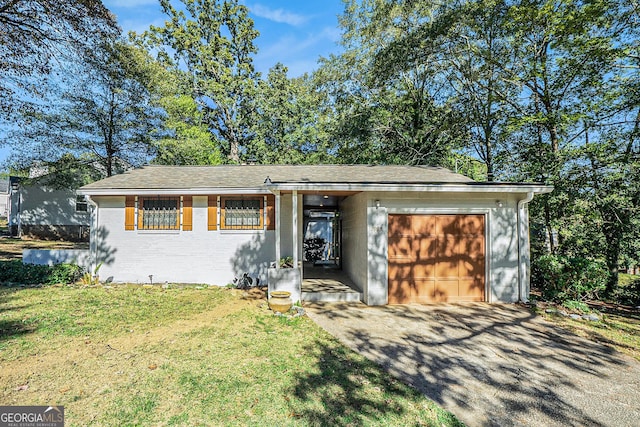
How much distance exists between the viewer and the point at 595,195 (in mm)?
8648

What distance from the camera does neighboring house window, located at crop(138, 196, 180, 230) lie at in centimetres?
871

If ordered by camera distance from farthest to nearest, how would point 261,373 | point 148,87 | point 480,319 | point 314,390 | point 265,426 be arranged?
point 148,87 < point 480,319 < point 261,373 < point 314,390 < point 265,426

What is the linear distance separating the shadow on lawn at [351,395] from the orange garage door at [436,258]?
3322 mm

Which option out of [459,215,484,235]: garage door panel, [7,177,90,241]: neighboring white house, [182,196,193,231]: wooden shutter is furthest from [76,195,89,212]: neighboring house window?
[459,215,484,235]: garage door panel

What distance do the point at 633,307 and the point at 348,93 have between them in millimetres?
15309

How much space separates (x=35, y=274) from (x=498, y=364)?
452 inches

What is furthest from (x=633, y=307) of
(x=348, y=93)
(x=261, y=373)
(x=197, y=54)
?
(x=197, y=54)

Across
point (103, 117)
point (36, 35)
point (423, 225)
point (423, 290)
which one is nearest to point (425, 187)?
point (423, 225)

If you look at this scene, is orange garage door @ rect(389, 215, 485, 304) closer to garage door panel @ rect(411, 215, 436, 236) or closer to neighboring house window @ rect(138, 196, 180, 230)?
garage door panel @ rect(411, 215, 436, 236)

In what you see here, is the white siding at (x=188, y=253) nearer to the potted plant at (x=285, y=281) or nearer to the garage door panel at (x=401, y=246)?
the potted plant at (x=285, y=281)

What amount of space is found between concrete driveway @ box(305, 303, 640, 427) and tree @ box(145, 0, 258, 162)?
17401 millimetres

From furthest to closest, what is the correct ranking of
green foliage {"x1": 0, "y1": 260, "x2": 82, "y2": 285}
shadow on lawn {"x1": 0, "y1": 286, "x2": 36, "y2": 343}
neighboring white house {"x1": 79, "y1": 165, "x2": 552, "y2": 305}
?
green foliage {"x1": 0, "y1": 260, "x2": 82, "y2": 285}, neighboring white house {"x1": 79, "y1": 165, "x2": 552, "y2": 305}, shadow on lawn {"x1": 0, "y1": 286, "x2": 36, "y2": 343}

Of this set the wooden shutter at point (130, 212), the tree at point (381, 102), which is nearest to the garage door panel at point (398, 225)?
the wooden shutter at point (130, 212)

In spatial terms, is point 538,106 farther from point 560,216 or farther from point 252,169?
point 252,169
